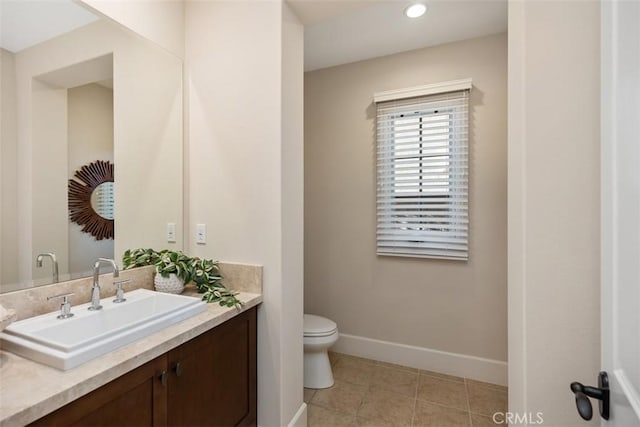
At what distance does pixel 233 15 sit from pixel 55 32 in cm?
84

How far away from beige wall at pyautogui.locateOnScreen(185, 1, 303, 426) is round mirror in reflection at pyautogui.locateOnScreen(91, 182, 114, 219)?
400mm

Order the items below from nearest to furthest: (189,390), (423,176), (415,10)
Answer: (189,390), (415,10), (423,176)

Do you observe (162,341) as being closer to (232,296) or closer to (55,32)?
(232,296)

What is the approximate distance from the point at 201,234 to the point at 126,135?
66cm

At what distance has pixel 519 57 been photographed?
104cm

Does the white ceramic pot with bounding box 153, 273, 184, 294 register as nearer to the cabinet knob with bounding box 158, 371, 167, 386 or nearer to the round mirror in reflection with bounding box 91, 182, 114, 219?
the round mirror in reflection with bounding box 91, 182, 114, 219

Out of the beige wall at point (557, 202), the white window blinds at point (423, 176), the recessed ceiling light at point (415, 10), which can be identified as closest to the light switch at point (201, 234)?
the white window blinds at point (423, 176)

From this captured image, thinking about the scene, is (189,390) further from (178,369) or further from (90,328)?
(90,328)

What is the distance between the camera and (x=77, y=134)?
1361 mm

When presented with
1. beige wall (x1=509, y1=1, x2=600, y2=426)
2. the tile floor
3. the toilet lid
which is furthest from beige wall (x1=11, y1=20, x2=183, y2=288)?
beige wall (x1=509, y1=1, x2=600, y2=426)

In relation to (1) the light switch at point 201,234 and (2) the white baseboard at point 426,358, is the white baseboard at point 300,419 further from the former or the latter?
(1) the light switch at point 201,234

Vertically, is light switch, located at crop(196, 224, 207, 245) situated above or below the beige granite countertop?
above

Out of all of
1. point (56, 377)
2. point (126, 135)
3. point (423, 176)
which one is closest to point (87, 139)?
point (126, 135)

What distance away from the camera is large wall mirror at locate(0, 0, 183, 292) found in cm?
115
